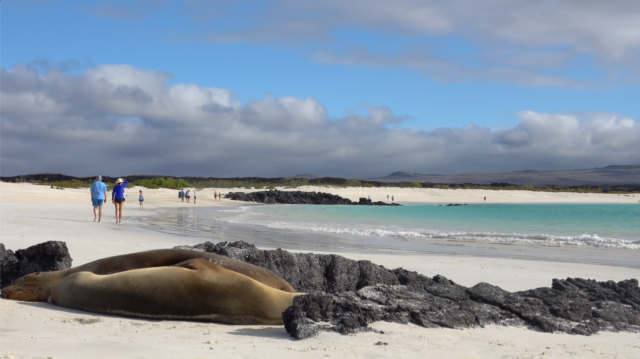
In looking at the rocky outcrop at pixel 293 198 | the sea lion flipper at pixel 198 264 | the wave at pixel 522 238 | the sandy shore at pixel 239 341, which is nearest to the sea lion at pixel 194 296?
the sea lion flipper at pixel 198 264

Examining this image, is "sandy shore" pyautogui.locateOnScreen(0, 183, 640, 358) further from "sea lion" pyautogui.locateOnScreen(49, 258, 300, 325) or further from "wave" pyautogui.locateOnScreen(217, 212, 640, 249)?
"wave" pyautogui.locateOnScreen(217, 212, 640, 249)

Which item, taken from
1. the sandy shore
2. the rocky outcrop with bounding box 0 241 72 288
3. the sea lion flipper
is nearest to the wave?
the sandy shore

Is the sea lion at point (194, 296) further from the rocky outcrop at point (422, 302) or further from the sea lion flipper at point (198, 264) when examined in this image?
the rocky outcrop at point (422, 302)

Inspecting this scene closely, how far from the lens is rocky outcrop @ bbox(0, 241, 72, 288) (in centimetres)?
682

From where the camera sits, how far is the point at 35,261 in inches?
270

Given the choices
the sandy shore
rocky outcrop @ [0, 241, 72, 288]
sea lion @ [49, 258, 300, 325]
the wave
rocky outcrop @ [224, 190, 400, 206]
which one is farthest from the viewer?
rocky outcrop @ [224, 190, 400, 206]

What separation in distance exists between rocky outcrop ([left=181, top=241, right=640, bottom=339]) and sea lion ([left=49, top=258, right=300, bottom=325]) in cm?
41

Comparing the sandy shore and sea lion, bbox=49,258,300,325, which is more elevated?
sea lion, bbox=49,258,300,325

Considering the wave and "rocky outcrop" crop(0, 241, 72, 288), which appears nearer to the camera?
"rocky outcrop" crop(0, 241, 72, 288)

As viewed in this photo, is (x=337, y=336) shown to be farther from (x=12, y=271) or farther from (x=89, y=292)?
(x=12, y=271)

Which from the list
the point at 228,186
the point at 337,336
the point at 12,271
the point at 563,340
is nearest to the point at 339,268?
the point at 337,336

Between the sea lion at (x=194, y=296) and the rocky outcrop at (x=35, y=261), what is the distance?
6.75 feet

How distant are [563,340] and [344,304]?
1967mm

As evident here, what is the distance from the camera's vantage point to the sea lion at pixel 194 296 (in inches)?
194
